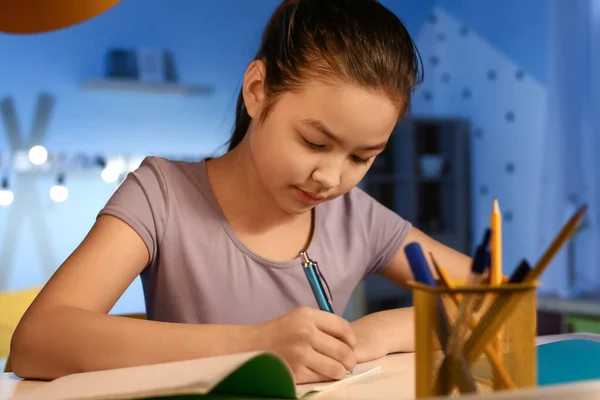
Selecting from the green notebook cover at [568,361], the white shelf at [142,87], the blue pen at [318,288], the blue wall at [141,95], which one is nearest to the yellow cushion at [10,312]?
the blue pen at [318,288]

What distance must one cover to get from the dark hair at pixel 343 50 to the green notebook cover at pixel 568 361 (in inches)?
15.2

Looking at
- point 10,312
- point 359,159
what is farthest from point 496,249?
point 10,312

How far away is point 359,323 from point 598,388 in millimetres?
563

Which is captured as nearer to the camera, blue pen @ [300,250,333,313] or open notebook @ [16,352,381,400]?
open notebook @ [16,352,381,400]

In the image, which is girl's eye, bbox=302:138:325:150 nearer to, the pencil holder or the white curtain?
the pencil holder

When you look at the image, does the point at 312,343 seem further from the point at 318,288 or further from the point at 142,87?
the point at 142,87

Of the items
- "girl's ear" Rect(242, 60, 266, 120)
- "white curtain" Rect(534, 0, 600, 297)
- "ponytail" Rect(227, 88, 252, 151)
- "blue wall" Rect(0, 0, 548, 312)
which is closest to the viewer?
"girl's ear" Rect(242, 60, 266, 120)

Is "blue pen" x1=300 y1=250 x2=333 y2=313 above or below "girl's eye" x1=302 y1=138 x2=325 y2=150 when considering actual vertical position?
below

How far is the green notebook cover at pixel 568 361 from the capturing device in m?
0.79

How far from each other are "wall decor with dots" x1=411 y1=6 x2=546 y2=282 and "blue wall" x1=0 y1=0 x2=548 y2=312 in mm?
16

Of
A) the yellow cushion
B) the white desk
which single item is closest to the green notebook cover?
the white desk

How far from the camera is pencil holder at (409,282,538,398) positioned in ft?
1.82

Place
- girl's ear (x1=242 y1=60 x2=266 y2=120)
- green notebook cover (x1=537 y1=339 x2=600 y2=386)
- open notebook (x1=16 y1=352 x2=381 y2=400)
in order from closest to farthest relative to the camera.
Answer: open notebook (x1=16 y1=352 x2=381 y2=400) → green notebook cover (x1=537 y1=339 x2=600 y2=386) → girl's ear (x1=242 y1=60 x2=266 y2=120)

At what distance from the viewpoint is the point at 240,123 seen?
129cm
